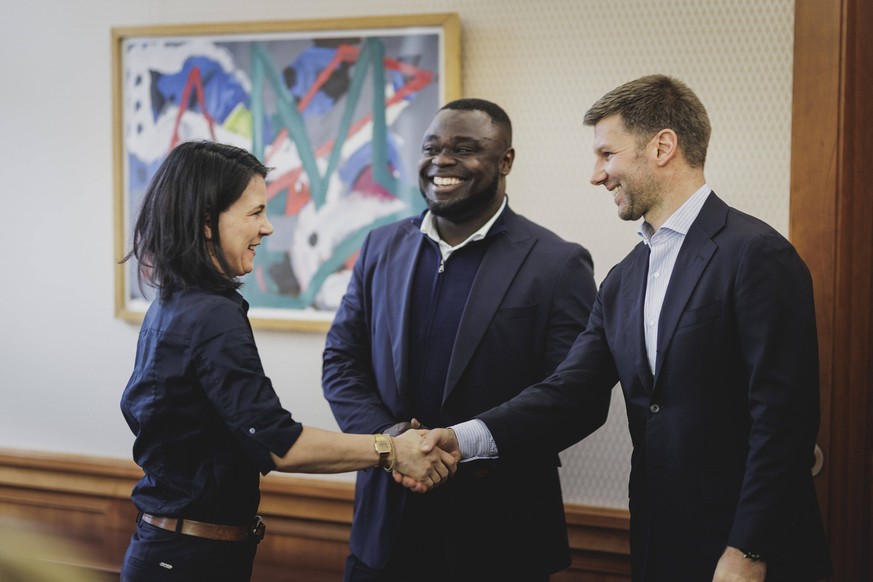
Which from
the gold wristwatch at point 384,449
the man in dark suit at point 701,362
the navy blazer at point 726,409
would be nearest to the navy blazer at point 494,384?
the gold wristwatch at point 384,449

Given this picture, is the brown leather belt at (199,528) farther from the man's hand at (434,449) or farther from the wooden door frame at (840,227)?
the wooden door frame at (840,227)

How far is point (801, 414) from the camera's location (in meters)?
1.76

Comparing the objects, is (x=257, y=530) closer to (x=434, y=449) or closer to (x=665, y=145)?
(x=434, y=449)

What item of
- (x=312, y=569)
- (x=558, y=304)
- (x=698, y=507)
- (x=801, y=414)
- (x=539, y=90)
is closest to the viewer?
(x=801, y=414)

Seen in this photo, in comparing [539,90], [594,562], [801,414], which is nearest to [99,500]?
[594,562]

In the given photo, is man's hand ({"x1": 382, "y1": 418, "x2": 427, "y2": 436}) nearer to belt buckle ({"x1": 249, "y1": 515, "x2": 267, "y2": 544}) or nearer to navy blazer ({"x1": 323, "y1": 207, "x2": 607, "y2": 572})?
navy blazer ({"x1": 323, "y1": 207, "x2": 607, "y2": 572})

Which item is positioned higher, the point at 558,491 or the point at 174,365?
the point at 174,365

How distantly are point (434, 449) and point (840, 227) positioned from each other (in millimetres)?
1322

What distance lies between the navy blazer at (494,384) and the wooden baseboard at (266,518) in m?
0.50

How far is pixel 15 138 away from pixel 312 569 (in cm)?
195

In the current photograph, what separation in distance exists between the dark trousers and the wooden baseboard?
1242 millimetres

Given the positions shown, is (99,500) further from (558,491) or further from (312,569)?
(558,491)

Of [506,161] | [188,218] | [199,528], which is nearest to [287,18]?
[506,161]

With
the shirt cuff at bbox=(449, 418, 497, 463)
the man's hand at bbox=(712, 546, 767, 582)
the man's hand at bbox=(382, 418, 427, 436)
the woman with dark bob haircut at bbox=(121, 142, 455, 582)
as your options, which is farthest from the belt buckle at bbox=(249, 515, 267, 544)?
the man's hand at bbox=(712, 546, 767, 582)
